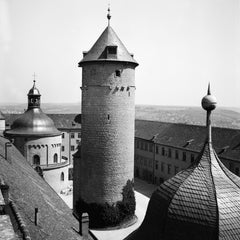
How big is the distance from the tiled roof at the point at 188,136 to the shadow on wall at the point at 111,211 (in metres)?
13.7

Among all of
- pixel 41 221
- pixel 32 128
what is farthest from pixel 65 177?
pixel 41 221

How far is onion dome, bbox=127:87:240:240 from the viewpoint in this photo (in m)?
8.07

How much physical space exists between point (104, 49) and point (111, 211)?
14.2m

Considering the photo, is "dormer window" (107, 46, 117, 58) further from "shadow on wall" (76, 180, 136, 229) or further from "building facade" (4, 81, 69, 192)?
"building facade" (4, 81, 69, 192)

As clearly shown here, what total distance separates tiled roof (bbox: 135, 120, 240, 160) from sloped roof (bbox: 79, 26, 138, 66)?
54.6 ft

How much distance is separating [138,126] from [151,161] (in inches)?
419

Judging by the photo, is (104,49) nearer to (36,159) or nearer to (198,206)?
(36,159)

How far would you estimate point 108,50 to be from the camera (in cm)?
2681

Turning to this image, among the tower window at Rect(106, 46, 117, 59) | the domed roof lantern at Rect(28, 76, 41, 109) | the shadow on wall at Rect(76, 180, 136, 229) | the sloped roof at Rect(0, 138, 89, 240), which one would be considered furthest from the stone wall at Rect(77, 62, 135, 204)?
the domed roof lantern at Rect(28, 76, 41, 109)

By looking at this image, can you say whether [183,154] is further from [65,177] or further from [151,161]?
Answer: [65,177]

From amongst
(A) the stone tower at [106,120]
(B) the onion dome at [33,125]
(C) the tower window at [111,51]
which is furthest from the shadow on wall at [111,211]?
(B) the onion dome at [33,125]

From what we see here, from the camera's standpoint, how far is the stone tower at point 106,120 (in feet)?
88.0

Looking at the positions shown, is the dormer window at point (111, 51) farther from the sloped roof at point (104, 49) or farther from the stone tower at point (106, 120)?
the sloped roof at point (104, 49)

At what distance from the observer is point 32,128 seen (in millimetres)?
39562
